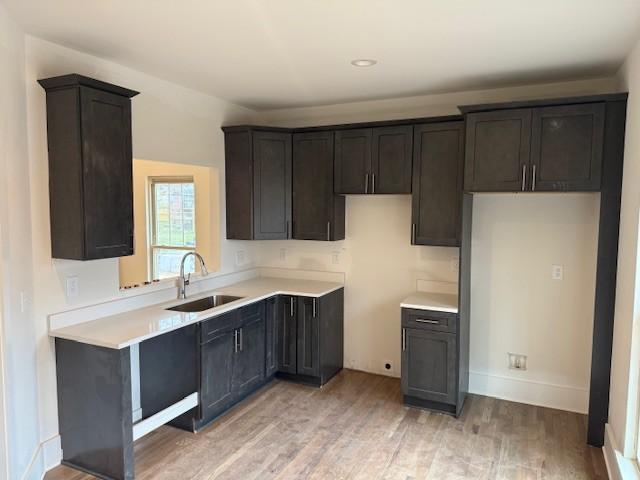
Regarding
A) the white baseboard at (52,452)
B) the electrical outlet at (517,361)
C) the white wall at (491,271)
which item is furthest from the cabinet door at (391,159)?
the white baseboard at (52,452)

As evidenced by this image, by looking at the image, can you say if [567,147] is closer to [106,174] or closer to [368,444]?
[368,444]

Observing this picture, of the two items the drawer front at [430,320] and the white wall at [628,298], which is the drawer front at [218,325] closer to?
the drawer front at [430,320]

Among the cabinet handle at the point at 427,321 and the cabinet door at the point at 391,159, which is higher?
the cabinet door at the point at 391,159

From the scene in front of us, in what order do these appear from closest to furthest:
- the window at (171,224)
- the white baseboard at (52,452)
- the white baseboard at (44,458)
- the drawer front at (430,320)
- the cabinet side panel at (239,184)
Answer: the white baseboard at (44,458)
the white baseboard at (52,452)
the drawer front at (430,320)
the cabinet side panel at (239,184)
the window at (171,224)

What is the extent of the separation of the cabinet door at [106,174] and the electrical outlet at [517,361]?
3022mm

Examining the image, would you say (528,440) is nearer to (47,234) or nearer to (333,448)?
(333,448)

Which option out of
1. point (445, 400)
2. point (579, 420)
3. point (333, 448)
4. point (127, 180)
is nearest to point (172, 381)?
point (333, 448)

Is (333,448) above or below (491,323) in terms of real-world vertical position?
below

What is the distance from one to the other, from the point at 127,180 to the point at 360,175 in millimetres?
1880

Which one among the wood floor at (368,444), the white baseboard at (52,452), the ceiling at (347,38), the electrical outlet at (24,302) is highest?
the ceiling at (347,38)

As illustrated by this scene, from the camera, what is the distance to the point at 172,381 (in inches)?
128

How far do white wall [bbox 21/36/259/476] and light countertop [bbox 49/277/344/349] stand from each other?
0.61 ft

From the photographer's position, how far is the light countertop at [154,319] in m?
2.60

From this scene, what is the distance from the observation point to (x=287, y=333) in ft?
13.3
